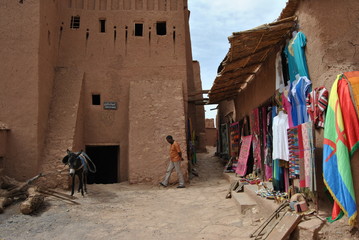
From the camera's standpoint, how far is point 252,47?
17.4 ft

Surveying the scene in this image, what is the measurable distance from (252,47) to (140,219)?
3716 mm

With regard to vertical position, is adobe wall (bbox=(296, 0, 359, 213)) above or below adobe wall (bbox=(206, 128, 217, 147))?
above

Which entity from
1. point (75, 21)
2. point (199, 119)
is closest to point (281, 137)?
point (75, 21)

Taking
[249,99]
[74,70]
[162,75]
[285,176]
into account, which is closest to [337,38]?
[285,176]

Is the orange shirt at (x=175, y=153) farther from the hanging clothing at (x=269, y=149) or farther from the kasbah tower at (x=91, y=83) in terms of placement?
the hanging clothing at (x=269, y=149)

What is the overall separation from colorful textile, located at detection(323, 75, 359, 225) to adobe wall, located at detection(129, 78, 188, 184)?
18.9ft

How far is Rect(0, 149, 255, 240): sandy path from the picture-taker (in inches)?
175

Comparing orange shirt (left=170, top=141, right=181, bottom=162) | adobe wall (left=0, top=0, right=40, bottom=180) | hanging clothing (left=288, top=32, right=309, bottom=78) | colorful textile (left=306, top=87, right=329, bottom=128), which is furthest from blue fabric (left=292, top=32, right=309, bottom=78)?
adobe wall (left=0, top=0, right=40, bottom=180)

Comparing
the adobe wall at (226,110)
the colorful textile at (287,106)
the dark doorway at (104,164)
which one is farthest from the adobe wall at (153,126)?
the colorful textile at (287,106)

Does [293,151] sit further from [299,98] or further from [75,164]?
[75,164]

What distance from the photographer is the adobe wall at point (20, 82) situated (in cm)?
778

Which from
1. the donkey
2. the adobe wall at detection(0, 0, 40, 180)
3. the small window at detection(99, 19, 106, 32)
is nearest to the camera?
the donkey

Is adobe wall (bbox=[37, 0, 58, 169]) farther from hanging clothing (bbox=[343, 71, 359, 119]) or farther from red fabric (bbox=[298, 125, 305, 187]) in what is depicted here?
hanging clothing (bbox=[343, 71, 359, 119])

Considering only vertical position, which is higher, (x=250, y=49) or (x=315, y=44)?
(x=250, y=49)
